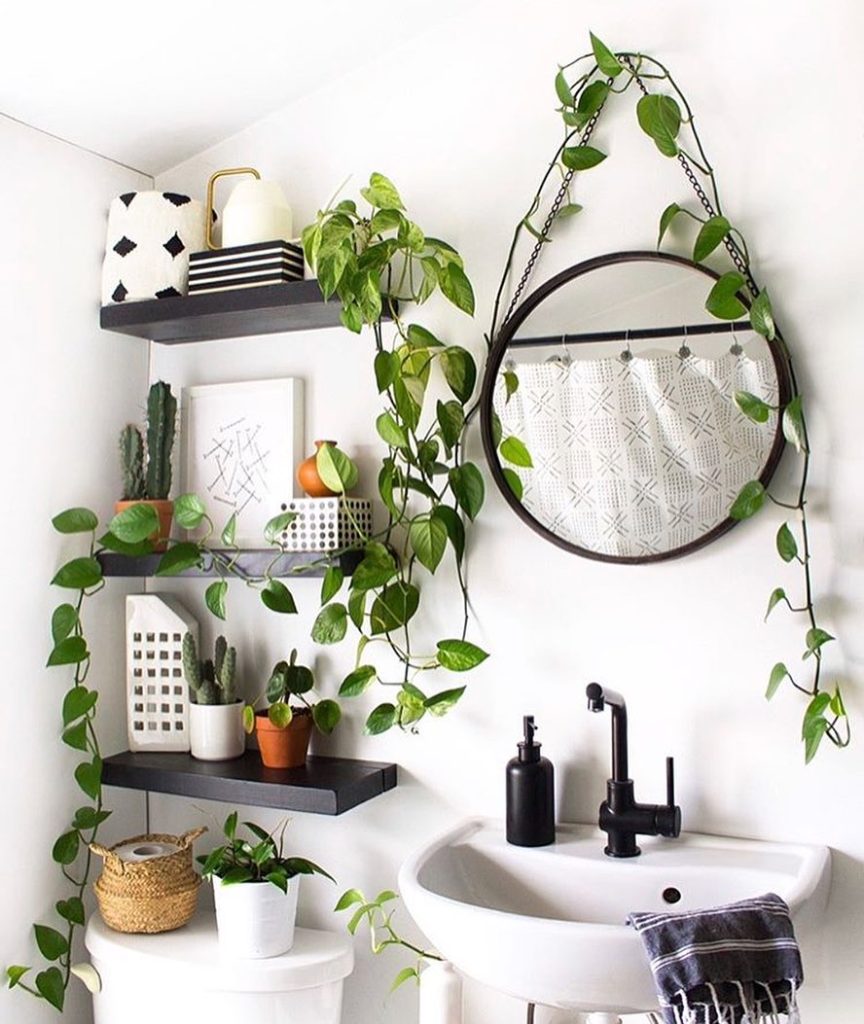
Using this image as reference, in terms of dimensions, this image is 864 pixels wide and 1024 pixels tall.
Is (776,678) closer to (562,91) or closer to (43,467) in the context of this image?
(562,91)

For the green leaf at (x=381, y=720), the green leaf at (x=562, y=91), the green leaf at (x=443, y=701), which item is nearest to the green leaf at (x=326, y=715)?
the green leaf at (x=381, y=720)

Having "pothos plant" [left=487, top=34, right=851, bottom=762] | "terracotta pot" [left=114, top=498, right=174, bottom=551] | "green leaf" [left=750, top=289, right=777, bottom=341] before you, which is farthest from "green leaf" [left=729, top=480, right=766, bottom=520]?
"terracotta pot" [left=114, top=498, right=174, bottom=551]

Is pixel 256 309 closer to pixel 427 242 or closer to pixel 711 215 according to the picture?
pixel 427 242

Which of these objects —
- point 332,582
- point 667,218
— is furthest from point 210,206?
point 667,218

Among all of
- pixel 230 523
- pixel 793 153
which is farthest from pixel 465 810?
pixel 793 153

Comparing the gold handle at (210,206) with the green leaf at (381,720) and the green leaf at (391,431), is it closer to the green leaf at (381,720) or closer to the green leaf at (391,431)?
the green leaf at (391,431)

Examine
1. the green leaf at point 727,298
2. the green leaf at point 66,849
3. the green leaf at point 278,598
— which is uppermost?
the green leaf at point 727,298

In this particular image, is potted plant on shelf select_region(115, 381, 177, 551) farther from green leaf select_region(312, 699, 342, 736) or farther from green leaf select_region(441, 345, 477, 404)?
green leaf select_region(441, 345, 477, 404)

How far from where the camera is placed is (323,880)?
6.79ft

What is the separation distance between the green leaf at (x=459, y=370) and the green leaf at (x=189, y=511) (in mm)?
482

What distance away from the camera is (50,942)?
200cm

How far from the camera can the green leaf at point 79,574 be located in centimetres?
203

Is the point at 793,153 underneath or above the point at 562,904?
above

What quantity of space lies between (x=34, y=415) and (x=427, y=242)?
76 cm
